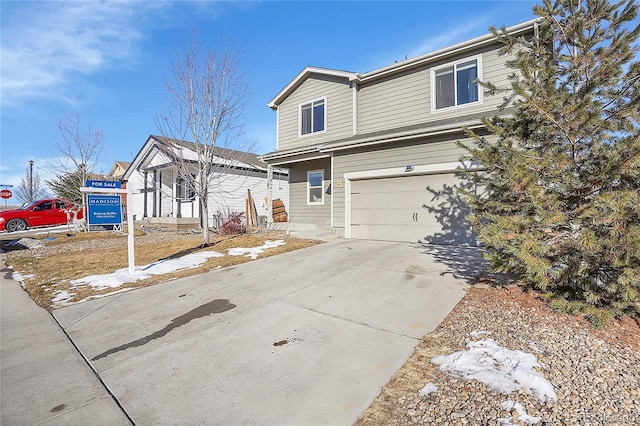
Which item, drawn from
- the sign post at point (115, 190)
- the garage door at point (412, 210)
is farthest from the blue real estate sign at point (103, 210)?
the garage door at point (412, 210)

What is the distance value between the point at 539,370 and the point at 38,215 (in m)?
23.3

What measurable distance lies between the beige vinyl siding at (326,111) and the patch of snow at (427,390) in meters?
9.39

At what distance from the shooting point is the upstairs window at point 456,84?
8688mm

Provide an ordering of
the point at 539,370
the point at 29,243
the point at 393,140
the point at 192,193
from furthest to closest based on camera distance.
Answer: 1. the point at 192,193
2. the point at 29,243
3. the point at 393,140
4. the point at 539,370

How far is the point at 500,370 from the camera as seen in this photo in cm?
258

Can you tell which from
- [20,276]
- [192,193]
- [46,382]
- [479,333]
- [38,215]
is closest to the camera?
[46,382]

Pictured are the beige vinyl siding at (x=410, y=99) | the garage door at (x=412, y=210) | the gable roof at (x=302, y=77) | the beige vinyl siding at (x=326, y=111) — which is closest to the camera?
the garage door at (x=412, y=210)

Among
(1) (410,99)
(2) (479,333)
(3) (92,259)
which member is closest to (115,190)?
(3) (92,259)

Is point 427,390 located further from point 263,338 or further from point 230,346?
point 230,346

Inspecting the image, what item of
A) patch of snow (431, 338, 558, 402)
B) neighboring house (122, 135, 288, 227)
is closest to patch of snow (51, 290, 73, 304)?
patch of snow (431, 338, 558, 402)

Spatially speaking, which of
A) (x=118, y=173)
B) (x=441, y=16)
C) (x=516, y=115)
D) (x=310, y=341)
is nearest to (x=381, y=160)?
(x=441, y=16)

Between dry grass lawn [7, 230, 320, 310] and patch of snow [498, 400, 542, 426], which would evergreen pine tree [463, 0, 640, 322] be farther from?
dry grass lawn [7, 230, 320, 310]

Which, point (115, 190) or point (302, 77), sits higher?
point (302, 77)

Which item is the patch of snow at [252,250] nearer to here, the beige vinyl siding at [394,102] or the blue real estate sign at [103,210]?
the beige vinyl siding at [394,102]
